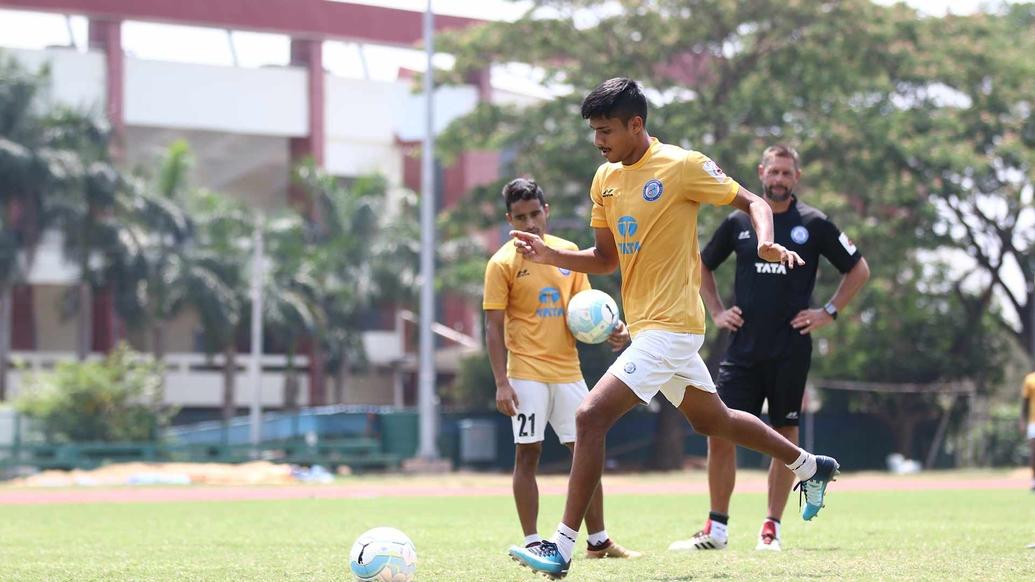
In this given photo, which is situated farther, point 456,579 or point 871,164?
point 871,164

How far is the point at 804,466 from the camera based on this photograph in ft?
25.1

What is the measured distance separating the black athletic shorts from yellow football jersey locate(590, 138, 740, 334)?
197 centimetres

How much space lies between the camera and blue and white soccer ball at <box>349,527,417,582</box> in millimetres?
6758

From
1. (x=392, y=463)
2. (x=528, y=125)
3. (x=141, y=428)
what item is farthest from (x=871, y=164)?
(x=141, y=428)

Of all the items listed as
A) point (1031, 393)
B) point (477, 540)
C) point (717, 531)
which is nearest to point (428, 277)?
point (1031, 393)

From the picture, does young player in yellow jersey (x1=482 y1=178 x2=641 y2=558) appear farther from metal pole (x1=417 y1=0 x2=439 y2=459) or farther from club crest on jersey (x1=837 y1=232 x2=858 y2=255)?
metal pole (x1=417 y1=0 x2=439 y2=459)

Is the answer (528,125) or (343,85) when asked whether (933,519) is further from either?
(343,85)

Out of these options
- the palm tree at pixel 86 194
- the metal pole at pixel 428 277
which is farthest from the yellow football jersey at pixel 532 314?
the palm tree at pixel 86 194

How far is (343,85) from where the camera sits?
2126 inches

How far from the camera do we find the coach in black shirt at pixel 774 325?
9.12 m

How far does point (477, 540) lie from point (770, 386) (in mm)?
2581

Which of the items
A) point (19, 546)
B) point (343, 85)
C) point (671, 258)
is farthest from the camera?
point (343, 85)

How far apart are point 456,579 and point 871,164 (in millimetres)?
28160

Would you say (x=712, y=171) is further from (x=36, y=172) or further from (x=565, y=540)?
(x=36, y=172)
